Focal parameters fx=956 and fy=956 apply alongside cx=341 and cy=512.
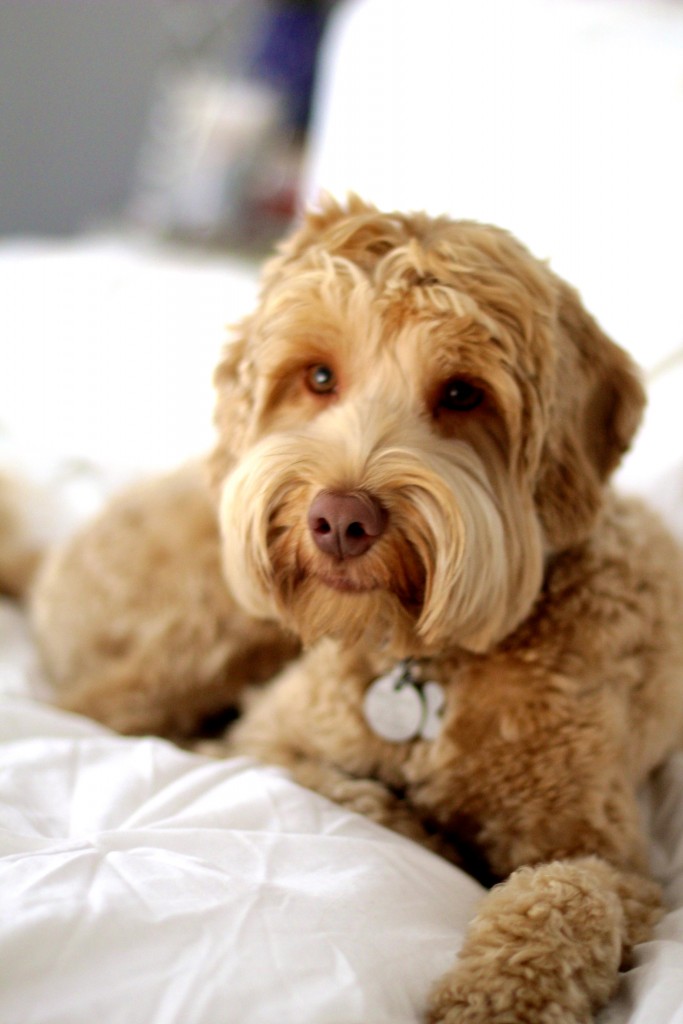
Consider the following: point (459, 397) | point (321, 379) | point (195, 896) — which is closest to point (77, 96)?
point (321, 379)

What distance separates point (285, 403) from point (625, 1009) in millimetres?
1025

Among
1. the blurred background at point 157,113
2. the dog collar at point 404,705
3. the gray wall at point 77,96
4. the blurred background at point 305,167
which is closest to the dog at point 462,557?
the dog collar at point 404,705

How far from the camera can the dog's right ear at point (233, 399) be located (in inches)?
65.9

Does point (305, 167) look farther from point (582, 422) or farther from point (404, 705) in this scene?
point (404, 705)

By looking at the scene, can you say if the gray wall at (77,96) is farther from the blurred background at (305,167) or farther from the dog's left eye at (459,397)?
the dog's left eye at (459,397)

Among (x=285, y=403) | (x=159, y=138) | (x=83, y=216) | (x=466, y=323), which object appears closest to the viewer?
(x=466, y=323)

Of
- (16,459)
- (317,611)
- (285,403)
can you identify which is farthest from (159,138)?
(317,611)

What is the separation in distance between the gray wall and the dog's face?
15.8 feet

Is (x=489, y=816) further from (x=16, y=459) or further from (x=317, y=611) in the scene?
(x=16, y=459)

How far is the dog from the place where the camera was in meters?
1.33

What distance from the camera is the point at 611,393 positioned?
157 centimetres

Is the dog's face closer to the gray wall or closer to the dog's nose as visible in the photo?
the dog's nose

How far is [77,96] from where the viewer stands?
596cm

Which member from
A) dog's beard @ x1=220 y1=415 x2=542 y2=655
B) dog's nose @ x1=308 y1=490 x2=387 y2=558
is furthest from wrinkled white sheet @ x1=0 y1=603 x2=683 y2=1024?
dog's nose @ x1=308 y1=490 x2=387 y2=558
